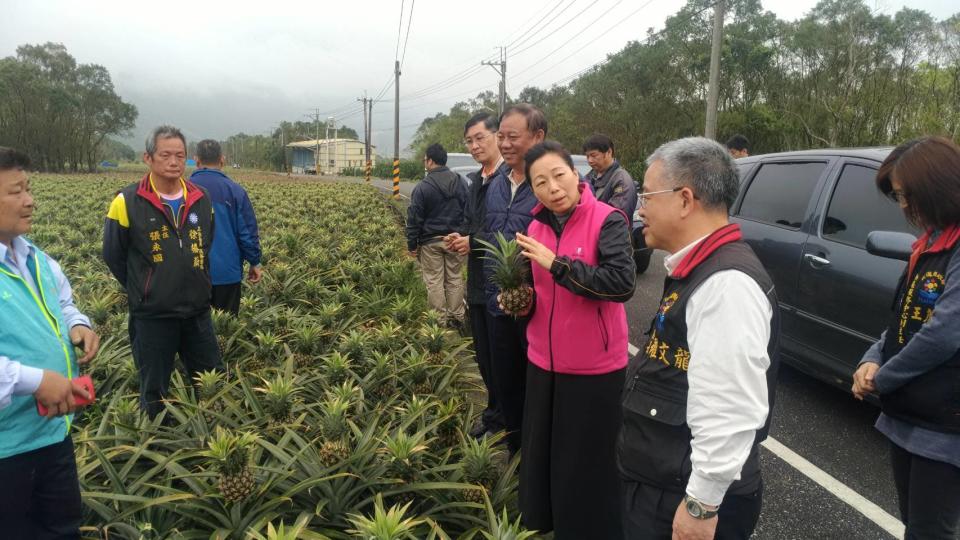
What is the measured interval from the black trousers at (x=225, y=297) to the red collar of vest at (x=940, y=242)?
464 cm

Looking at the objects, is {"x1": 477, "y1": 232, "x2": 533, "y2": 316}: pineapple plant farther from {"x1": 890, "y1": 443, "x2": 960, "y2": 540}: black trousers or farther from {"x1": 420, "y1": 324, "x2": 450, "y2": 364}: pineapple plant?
{"x1": 420, "y1": 324, "x2": 450, "y2": 364}: pineapple plant

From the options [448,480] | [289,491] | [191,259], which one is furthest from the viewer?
[191,259]

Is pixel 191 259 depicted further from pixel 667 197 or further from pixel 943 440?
pixel 943 440

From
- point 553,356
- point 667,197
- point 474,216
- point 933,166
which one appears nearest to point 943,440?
point 933,166

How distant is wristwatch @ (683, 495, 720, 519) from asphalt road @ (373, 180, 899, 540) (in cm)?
180

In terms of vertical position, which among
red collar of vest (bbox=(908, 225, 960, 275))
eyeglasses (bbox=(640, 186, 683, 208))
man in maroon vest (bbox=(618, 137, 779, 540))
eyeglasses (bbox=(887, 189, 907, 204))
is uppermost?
eyeglasses (bbox=(887, 189, 907, 204))

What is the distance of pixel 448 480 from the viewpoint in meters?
2.89

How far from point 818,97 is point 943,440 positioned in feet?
86.0

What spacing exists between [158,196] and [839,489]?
14.3 ft

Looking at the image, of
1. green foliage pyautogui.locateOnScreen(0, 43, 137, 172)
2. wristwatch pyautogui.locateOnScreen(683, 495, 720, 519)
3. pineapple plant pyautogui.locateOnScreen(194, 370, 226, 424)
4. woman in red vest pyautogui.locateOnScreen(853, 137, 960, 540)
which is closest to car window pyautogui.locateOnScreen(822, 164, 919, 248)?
woman in red vest pyautogui.locateOnScreen(853, 137, 960, 540)

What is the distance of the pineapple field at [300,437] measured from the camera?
8.11 ft

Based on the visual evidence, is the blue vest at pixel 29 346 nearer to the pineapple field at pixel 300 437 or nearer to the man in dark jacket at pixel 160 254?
the pineapple field at pixel 300 437

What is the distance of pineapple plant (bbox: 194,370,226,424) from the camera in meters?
3.41

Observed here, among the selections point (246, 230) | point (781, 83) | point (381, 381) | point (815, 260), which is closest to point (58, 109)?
point (781, 83)
